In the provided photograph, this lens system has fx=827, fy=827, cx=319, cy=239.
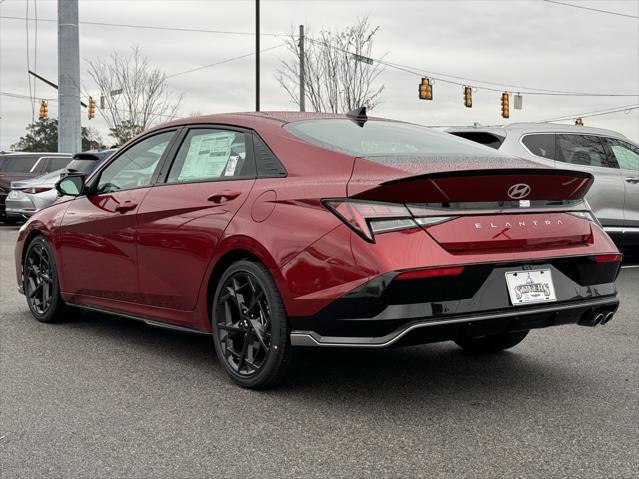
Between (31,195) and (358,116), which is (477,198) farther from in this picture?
(31,195)

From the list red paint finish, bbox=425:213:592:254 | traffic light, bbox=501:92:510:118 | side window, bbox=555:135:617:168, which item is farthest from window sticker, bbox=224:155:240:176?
traffic light, bbox=501:92:510:118

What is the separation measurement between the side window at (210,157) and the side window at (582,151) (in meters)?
5.94

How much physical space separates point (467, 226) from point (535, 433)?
38.8 inches

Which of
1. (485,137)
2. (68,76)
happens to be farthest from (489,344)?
(68,76)

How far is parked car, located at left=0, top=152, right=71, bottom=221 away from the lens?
68.8 feet

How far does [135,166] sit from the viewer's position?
569cm

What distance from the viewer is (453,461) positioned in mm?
3340

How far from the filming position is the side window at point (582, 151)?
9930 millimetres

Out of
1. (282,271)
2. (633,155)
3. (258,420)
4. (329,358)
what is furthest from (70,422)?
(633,155)

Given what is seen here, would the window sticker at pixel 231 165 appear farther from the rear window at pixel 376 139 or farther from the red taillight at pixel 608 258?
the red taillight at pixel 608 258

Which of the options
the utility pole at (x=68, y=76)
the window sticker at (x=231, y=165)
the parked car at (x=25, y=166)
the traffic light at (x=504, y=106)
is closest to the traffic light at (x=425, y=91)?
the traffic light at (x=504, y=106)

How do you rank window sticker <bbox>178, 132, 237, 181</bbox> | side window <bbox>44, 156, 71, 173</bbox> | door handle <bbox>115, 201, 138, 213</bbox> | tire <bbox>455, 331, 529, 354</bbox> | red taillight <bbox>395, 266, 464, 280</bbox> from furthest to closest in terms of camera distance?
side window <bbox>44, 156, 71, 173</bbox> < door handle <bbox>115, 201, 138, 213</bbox> < tire <bbox>455, 331, 529, 354</bbox> < window sticker <bbox>178, 132, 237, 181</bbox> < red taillight <bbox>395, 266, 464, 280</bbox>

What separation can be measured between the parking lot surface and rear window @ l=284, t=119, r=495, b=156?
3.71 ft

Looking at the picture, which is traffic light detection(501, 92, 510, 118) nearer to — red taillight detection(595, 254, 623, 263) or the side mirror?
the side mirror
